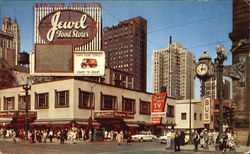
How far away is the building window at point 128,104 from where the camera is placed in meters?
58.2

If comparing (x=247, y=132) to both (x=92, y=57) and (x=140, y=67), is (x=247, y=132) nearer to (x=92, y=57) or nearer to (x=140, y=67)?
(x=92, y=57)

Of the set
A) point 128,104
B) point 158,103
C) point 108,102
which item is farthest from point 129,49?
point 158,103

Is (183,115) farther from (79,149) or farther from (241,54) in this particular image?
(241,54)

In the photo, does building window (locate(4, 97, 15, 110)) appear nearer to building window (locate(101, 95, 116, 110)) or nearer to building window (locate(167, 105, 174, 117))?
building window (locate(101, 95, 116, 110))

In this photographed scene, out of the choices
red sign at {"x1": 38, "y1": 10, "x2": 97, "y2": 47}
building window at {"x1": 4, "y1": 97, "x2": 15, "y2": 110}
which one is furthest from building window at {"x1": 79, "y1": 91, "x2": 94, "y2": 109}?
building window at {"x1": 4, "y1": 97, "x2": 15, "y2": 110}

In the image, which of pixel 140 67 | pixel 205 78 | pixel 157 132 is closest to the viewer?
pixel 205 78

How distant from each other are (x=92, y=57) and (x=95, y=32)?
4.25 m

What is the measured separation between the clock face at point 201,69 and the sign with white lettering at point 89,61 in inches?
1237

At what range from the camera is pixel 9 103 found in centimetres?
5831

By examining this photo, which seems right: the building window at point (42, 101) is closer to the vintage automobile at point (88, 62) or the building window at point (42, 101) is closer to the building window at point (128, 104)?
the vintage automobile at point (88, 62)

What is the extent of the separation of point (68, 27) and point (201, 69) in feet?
110

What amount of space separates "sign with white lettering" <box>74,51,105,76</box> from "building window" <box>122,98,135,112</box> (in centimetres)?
767

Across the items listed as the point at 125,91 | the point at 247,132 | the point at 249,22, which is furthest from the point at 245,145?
the point at 125,91

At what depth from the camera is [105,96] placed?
177 feet
